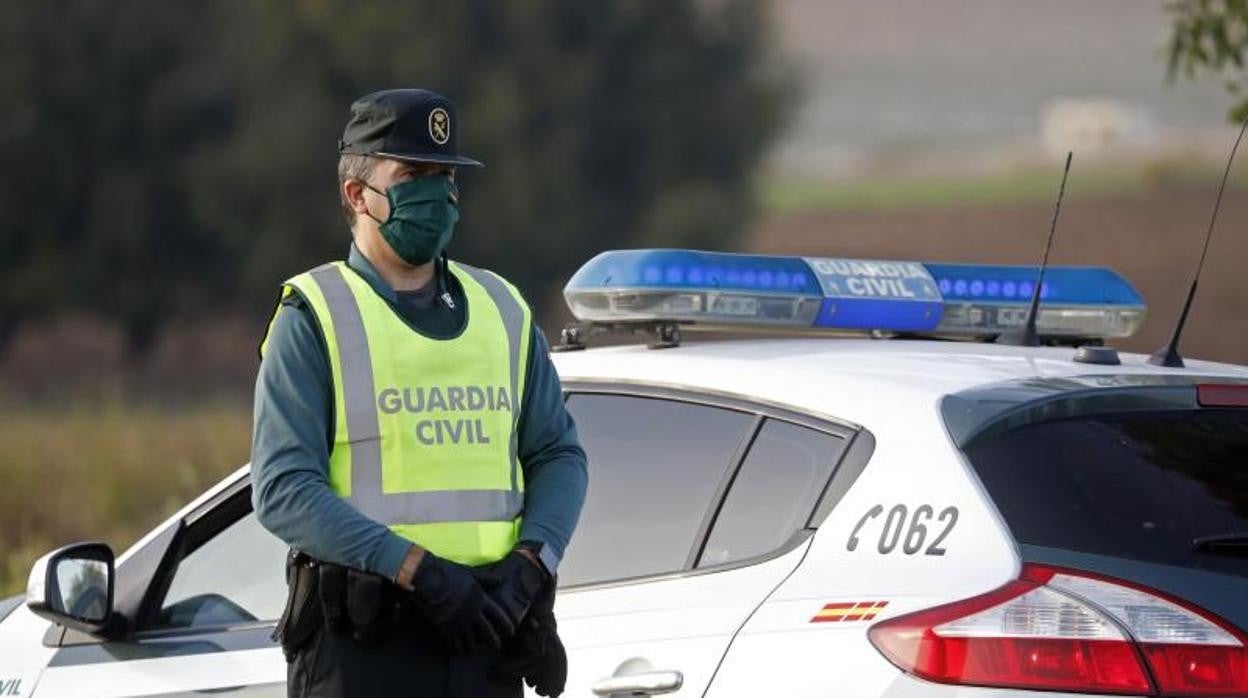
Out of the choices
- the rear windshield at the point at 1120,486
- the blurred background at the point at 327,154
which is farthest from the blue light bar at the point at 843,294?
the blurred background at the point at 327,154

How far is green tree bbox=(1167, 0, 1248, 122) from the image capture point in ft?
25.4

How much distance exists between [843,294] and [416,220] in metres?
1.34

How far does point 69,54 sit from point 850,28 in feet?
163

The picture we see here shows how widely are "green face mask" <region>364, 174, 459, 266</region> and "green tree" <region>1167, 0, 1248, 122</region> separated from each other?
173 inches

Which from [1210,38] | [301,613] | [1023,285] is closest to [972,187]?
[1210,38]

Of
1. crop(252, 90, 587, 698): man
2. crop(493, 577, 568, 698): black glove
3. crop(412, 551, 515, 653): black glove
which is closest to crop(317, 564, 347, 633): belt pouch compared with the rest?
crop(252, 90, 587, 698): man

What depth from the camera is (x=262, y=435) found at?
12.2 ft

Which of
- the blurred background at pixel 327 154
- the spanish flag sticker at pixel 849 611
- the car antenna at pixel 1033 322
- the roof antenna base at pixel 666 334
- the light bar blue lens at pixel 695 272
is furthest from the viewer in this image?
the blurred background at pixel 327 154

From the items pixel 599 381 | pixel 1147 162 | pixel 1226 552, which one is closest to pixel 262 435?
pixel 599 381

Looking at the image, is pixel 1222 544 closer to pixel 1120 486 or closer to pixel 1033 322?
pixel 1120 486

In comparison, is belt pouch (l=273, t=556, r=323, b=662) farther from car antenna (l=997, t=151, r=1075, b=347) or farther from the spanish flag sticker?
car antenna (l=997, t=151, r=1075, b=347)

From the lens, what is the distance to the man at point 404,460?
363cm

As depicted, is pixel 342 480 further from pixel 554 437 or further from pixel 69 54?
pixel 69 54

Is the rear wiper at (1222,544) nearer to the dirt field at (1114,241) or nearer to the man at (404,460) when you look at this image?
the man at (404,460)
